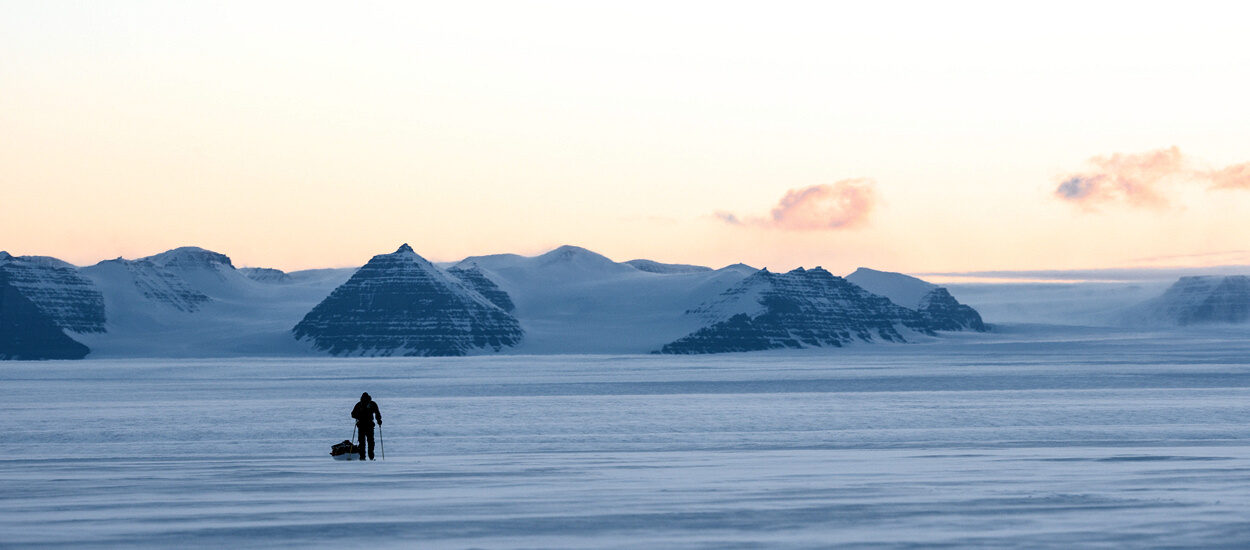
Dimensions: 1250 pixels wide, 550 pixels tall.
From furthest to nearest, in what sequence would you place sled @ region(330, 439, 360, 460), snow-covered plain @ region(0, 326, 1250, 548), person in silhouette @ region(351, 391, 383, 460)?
sled @ region(330, 439, 360, 460), person in silhouette @ region(351, 391, 383, 460), snow-covered plain @ region(0, 326, 1250, 548)

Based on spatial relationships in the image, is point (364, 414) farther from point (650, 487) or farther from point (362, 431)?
point (650, 487)

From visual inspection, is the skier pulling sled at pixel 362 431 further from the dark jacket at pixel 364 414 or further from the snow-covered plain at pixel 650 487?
the snow-covered plain at pixel 650 487

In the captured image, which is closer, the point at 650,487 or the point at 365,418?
the point at 650,487

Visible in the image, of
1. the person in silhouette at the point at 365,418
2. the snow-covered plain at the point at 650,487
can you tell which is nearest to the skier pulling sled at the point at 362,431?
the person in silhouette at the point at 365,418

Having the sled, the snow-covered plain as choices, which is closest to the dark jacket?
the sled

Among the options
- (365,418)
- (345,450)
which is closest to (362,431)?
(365,418)

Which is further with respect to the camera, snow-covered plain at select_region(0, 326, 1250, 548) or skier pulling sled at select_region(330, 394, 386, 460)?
skier pulling sled at select_region(330, 394, 386, 460)

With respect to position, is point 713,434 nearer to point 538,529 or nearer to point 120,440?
point 120,440

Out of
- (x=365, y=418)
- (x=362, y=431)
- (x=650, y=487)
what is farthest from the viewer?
(x=362, y=431)

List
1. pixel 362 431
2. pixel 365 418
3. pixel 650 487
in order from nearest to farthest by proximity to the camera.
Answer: pixel 650 487, pixel 365 418, pixel 362 431

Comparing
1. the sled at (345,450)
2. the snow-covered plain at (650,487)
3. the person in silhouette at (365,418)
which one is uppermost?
the person in silhouette at (365,418)

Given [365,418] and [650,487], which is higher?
[365,418]

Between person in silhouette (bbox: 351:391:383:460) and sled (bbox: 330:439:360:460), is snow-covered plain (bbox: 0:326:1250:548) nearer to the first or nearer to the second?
sled (bbox: 330:439:360:460)

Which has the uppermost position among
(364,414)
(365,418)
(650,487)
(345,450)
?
(364,414)
